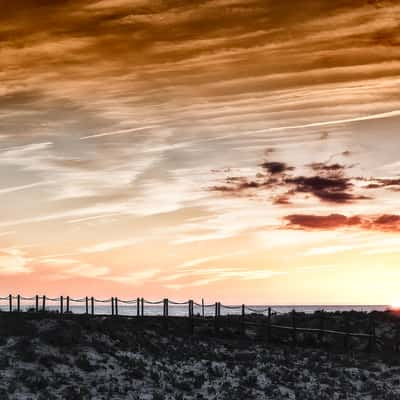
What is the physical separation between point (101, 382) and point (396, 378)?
58.2ft

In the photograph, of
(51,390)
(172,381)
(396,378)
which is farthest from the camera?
(396,378)

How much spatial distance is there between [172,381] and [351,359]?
16.3 meters

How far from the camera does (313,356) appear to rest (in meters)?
45.1

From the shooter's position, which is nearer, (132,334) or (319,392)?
(319,392)

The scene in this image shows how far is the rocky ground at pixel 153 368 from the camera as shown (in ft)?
101

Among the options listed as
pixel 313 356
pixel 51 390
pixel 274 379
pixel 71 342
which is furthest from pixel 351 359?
pixel 51 390

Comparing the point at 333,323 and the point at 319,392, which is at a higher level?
the point at 333,323

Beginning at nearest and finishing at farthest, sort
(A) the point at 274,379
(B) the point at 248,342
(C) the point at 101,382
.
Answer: (C) the point at 101,382
(A) the point at 274,379
(B) the point at 248,342

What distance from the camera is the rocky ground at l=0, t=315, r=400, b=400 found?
3078cm

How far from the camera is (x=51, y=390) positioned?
29312 millimetres

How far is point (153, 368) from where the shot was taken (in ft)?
115

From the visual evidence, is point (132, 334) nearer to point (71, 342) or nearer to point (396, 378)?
point (71, 342)

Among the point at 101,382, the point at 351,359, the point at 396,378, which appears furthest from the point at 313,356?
the point at 101,382

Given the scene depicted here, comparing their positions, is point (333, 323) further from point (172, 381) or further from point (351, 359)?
point (172, 381)
